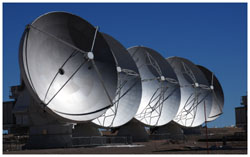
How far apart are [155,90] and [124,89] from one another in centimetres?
788

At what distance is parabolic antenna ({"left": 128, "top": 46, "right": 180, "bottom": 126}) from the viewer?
163 feet

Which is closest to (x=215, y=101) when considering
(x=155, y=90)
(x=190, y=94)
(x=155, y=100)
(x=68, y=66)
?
(x=190, y=94)

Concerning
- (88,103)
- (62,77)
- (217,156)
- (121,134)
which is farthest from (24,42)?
(121,134)

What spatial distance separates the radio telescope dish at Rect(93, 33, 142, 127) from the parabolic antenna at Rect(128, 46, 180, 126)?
4663mm

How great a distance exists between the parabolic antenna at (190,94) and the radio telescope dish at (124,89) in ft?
47.6

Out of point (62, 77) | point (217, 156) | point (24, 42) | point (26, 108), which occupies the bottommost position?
point (217, 156)

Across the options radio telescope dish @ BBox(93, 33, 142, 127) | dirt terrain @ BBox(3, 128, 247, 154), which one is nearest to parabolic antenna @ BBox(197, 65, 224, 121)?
dirt terrain @ BBox(3, 128, 247, 154)

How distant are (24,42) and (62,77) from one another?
4.88 m

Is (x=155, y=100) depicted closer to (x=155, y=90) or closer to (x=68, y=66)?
(x=155, y=90)

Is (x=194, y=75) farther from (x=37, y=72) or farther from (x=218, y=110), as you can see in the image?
(x=37, y=72)

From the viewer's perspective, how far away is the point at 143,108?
162ft

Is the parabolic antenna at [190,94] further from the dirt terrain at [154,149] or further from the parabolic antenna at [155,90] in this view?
the dirt terrain at [154,149]

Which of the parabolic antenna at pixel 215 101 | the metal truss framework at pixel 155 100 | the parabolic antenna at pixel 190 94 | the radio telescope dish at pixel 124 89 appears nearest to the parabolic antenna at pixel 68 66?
the radio telescope dish at pixel 124 89

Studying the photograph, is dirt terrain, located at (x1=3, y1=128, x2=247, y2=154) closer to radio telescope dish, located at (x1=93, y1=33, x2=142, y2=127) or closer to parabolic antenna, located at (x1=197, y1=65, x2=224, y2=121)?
radio telescope dish, located at (x1=93, y1=33, x2=142, y2=127)
